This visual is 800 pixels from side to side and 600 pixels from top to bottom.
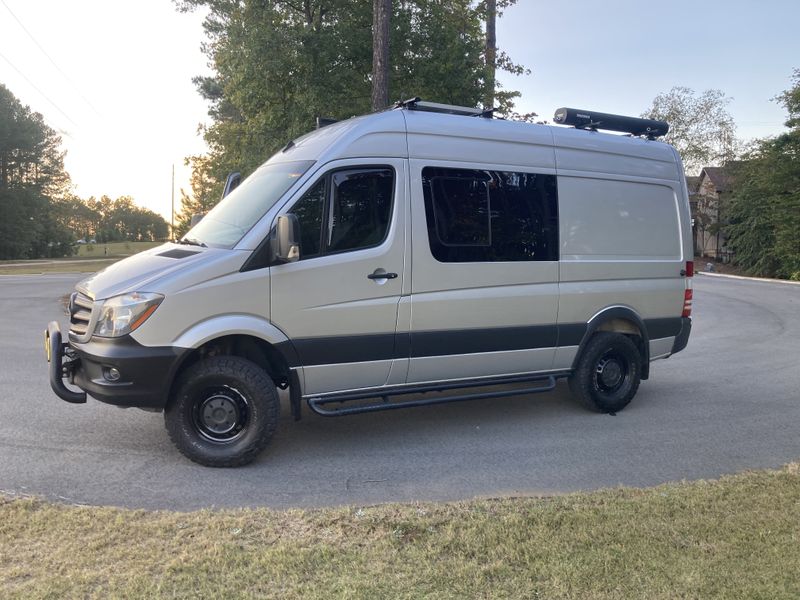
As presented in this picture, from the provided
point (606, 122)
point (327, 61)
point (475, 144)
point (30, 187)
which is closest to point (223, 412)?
point (475, 144)

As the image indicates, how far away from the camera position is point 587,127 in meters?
6.93

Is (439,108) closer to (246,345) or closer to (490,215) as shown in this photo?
(490,215)

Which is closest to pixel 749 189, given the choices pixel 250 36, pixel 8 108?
pixel 250 36

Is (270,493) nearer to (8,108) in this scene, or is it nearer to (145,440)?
(145,440)

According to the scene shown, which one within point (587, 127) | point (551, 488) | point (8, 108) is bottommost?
point (551, 488)

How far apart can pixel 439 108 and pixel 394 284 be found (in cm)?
178

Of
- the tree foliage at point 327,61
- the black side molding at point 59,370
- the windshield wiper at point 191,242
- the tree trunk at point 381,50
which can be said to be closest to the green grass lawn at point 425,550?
the black side molding at point 59,370

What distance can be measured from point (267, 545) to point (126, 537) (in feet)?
2.58

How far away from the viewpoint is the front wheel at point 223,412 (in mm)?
4930

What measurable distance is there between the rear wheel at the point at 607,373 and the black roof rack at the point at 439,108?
8.13ft

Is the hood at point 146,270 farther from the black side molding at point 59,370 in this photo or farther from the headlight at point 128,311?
the black side molding at point 59,370

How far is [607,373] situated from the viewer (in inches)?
269

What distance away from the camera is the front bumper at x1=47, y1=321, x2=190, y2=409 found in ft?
15.4

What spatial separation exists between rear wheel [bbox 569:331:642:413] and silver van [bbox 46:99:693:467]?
0.07 feet
